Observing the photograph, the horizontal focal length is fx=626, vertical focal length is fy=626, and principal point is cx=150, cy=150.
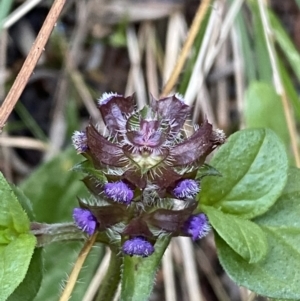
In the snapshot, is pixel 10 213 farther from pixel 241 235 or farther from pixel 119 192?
pixel 241 235

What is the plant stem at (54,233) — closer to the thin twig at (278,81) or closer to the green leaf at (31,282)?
the green leaf at (31,282)

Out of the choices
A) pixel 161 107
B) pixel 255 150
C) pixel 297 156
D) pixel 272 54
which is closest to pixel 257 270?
pixel 255 150

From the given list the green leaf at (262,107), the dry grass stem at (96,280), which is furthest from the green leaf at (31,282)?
the green leaf at (262,107)

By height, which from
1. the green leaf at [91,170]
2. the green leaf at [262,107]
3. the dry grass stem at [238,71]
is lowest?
the green leaf at [91,170]

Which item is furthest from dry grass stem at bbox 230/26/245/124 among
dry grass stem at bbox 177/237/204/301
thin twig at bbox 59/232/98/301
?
thin twig at bbox 59/232/98/301

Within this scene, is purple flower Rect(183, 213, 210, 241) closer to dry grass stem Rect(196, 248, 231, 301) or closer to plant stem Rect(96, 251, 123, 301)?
plant stem Rect(96, 251, 123, 301)
